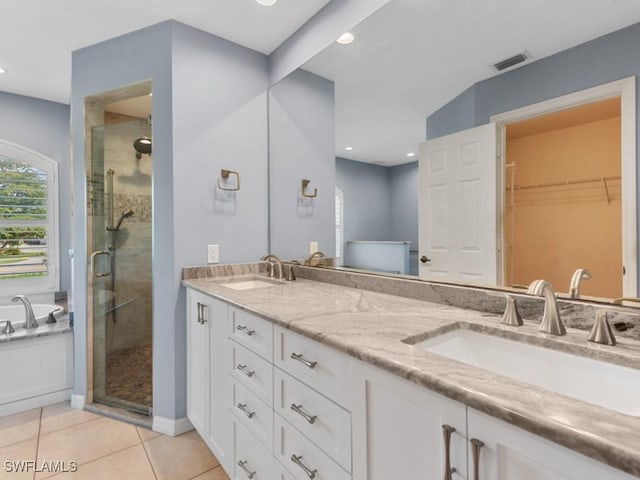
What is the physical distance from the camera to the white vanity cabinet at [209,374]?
5.09 feet

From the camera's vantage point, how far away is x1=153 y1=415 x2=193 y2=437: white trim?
2.00 metres

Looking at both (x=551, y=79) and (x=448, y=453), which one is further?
(x=551, y=79)

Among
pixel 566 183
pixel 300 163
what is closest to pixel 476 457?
pixel 566 183

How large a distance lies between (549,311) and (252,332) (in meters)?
1.02

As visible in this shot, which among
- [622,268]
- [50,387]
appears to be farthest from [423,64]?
[50,387]

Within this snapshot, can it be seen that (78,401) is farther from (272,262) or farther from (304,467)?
(304,467)

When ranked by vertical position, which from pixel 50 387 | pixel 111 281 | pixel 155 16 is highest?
pixel 155 16

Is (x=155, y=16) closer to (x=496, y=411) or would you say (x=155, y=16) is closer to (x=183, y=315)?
(x=183, y=315)

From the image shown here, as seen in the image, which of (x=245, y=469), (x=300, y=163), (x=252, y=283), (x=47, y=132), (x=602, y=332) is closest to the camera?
(x=602, y=332)

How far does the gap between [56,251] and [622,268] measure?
13.6 ft

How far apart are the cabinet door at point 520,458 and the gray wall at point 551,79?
2.61 ft

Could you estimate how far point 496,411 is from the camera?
56cm

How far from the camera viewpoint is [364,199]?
1.71 metres

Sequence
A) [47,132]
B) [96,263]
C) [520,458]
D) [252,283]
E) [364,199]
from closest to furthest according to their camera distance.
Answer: [520,458] < [364,199] < [252,283] < [96,263] < [47,132]
